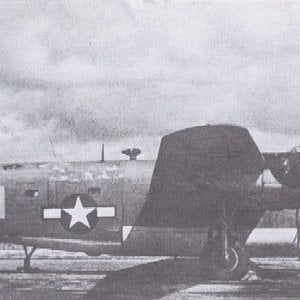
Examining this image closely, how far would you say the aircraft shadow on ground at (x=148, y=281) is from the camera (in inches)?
377

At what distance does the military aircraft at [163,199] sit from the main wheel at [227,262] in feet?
0.07

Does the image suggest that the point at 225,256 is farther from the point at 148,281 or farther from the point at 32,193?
the point at 32,193

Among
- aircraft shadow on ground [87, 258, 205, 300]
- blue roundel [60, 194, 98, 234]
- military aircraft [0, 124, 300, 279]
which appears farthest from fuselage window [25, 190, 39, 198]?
aircraft shadow on ground [87, 258, 205, 300]

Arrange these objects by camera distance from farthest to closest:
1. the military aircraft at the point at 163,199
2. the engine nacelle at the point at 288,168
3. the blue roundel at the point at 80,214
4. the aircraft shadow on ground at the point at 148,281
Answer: the blue roundel at the point at 80,214, the military aircraft at the point at 163,199, the engine nacelle at the point at 288,168, the aircraft shadow on ground at the point at 148,281

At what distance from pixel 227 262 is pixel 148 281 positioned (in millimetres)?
1614

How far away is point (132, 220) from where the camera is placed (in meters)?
12.0

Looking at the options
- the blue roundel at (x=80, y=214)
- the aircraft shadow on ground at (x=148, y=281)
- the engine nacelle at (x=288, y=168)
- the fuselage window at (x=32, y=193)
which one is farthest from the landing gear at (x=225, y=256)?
the fuselage window at (x=32, y=193)

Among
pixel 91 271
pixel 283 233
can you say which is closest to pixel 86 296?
pixel 91 271

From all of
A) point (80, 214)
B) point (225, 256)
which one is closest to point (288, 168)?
point (225, 256)

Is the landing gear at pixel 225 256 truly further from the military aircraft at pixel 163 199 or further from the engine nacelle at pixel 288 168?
the engine nacelle at pixel 288 168

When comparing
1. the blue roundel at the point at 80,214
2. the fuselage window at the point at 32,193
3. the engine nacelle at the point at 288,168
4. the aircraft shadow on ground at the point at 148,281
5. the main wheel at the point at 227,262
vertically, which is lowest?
the aircraft shadow on ground at the point at 148,281

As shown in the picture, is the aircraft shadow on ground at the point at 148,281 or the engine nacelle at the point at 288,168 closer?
the aircraft shadow on ground at the point at 148,281

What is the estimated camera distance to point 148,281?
11008mm

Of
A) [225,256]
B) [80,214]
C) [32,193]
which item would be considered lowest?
[225,256]
